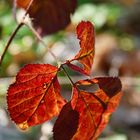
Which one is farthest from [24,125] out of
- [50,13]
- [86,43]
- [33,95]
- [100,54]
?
[100,54]

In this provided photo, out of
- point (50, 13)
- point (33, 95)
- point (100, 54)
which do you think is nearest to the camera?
point (33, 95)

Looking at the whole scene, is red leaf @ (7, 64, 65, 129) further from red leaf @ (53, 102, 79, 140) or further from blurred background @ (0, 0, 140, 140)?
blurred background @ (0, 0, 140, 140)

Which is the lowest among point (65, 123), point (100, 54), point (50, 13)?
point (65, 123)

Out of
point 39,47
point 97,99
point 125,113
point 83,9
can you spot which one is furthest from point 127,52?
point 97,99

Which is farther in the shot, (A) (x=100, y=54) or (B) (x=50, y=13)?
(A) (x=100, y=54)

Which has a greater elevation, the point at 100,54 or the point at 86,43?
the point at 100,54

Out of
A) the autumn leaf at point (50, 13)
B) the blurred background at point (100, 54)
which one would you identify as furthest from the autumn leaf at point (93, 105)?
the blurred background at point (100, 54)

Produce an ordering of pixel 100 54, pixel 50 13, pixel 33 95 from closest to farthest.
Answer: pixel 33 95 < pixel 50 13 < pixel 100 54

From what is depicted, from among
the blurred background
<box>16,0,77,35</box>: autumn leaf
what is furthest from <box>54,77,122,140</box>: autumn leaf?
the blurred background

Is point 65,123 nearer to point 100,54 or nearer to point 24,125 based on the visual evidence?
point 24,125
